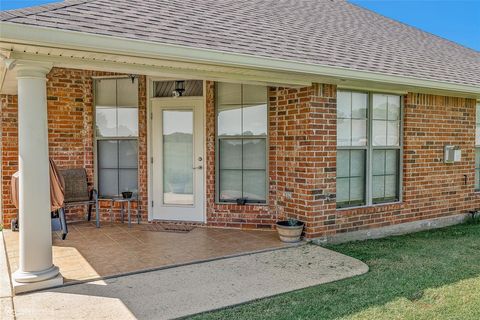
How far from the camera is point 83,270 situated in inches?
169

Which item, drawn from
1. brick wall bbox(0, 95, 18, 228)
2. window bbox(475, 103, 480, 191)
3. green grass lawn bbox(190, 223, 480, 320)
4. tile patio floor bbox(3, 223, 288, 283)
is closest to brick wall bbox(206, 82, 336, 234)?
tile patio floor bbox(3, 223, 288, 283)

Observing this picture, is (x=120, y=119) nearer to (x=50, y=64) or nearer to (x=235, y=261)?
(x=50, y=64)

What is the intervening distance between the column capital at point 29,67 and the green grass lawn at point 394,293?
280 centimetres

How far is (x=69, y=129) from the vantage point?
658cm

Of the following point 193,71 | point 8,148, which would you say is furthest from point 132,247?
point 8,148

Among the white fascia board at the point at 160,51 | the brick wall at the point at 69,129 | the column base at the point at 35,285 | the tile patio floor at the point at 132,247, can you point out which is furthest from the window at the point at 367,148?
the column base at the point at 35,285

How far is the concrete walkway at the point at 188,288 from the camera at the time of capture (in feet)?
10.9

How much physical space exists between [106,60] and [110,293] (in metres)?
2.41

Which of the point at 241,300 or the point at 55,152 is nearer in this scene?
the point at 241,300

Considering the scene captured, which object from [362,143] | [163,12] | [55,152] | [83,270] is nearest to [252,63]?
[163,12]

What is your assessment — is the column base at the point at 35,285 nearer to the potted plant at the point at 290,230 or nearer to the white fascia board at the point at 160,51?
the white fascia board at the point at 160,51

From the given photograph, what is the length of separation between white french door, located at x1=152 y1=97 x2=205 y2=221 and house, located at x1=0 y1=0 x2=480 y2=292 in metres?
0.02

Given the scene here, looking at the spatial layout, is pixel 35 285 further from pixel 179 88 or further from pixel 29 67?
pixel 179 88

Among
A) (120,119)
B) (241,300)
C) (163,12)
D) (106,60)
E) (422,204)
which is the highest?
(163,12)
